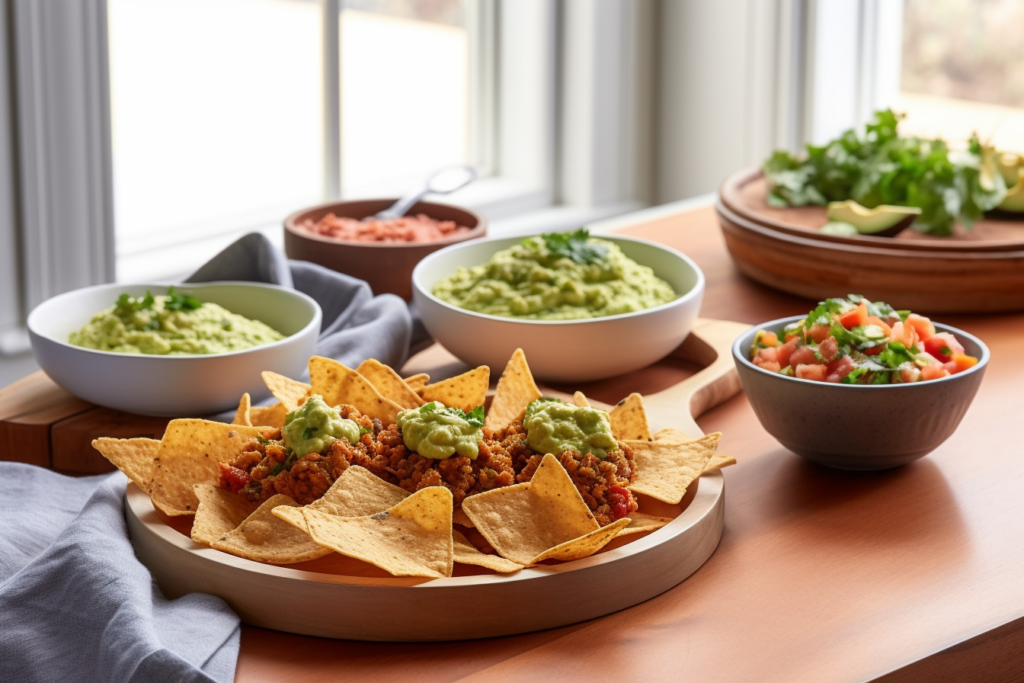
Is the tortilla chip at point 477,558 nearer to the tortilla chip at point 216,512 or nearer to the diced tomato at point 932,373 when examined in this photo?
the tortilla chip at point 216,512

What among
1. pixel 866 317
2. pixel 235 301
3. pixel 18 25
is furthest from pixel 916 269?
pixel 18 25

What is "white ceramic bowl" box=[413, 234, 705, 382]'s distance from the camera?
177cm

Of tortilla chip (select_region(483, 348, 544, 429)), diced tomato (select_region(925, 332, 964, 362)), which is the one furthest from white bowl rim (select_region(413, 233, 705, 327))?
diced tomato (select_region(925, 332, 964, 362))

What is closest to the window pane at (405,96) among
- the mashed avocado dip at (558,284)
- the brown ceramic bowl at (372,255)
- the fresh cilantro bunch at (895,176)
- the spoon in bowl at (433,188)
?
the spoon in bowl at (433,188)

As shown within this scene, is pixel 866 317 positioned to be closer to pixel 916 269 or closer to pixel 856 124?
pixel 916 269

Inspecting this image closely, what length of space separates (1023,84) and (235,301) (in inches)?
196

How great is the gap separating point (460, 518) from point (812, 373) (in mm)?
512

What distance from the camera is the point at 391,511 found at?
1206 millimetres

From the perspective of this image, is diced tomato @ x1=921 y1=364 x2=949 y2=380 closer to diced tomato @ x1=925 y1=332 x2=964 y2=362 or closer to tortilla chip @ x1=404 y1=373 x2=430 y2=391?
diced tomato @ x1=925 y1=332 x2=964 y2=362

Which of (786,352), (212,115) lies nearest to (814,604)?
(786,352)

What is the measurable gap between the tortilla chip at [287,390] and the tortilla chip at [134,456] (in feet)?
0.67

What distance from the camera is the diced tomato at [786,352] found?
1537 millimetres

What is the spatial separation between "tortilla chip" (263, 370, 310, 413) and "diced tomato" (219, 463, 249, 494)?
18 centimetres

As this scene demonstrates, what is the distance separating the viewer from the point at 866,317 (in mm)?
1521
